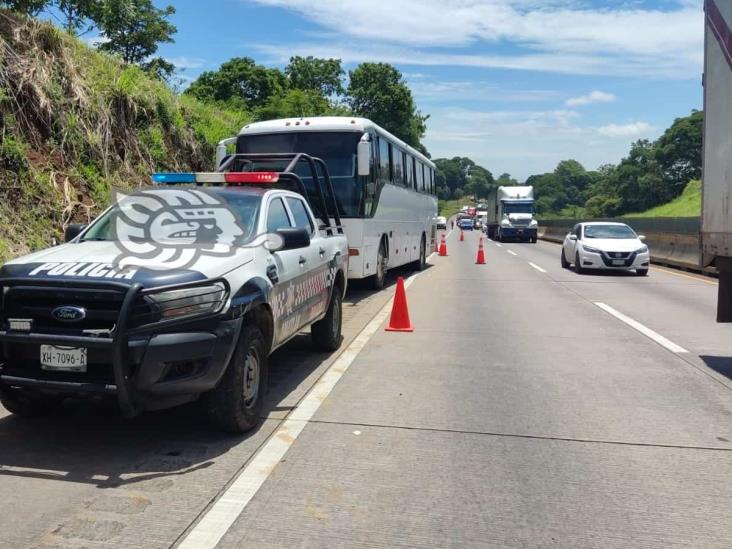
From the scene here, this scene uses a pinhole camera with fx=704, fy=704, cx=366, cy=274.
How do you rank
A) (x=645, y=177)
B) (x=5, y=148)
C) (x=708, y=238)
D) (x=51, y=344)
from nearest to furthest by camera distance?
(x=51, y=344)
(x=708, y=238)
(x=5, y=148)
(x=645, y=177)

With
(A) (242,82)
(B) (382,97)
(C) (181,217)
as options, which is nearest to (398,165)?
(C) (181,217)

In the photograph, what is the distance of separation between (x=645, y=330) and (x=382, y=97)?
63.9 m

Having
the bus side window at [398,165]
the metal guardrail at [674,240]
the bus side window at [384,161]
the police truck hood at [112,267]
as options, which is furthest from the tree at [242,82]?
the police truck hood at [112,267]

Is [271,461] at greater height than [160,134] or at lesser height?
lesser

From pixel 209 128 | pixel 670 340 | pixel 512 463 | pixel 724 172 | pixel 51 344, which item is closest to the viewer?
pixel 51 344

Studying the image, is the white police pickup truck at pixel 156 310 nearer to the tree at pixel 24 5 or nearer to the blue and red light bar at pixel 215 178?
the blue and red light bar at pixel 215 178

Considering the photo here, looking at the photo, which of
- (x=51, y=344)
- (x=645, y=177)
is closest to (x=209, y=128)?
(x=51, y=344)

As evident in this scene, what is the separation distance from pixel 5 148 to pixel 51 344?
8923 millimetres

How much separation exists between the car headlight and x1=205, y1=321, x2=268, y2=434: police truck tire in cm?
41

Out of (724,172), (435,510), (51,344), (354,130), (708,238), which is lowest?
(435,510)

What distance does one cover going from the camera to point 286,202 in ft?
22.7

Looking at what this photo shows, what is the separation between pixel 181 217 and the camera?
5984mm

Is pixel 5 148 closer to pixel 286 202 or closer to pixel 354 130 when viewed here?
pixel 354 130

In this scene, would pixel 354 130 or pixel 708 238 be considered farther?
pixel 354 130
